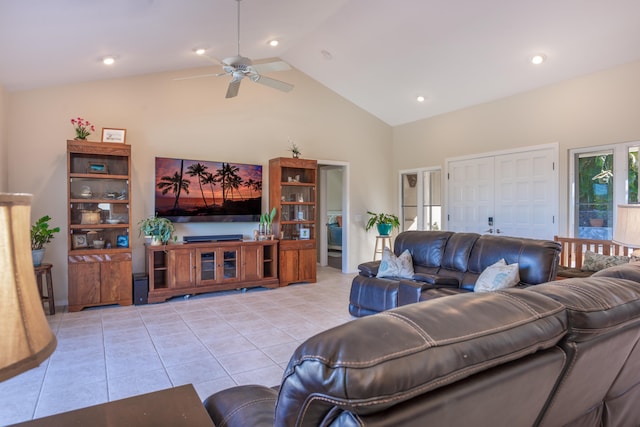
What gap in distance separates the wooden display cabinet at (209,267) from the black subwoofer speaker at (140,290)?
0.07 metres

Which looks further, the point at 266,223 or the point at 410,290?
the point at 266,223

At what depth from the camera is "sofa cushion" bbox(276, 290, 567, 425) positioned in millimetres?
706

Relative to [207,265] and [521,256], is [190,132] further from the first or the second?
[521,256]

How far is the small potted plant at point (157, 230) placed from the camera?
5.27 meters

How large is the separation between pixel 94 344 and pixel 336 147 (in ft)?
16.8

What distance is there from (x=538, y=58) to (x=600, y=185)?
72.2 inches

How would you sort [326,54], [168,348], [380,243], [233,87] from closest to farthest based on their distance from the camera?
1. [168,348]
2. [233,87]
3. [326,54]
4. [380,243]

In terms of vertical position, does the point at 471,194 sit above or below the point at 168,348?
above

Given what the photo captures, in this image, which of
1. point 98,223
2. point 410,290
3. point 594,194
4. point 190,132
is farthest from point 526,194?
point 98,223

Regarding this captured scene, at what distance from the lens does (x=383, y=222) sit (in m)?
7.51

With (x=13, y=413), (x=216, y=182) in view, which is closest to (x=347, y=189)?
(x=216, y=182)

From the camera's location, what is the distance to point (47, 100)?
4926 millimetres

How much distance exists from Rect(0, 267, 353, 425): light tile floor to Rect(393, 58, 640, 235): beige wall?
3.43m

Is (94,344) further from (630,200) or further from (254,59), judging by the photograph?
(630,200)
